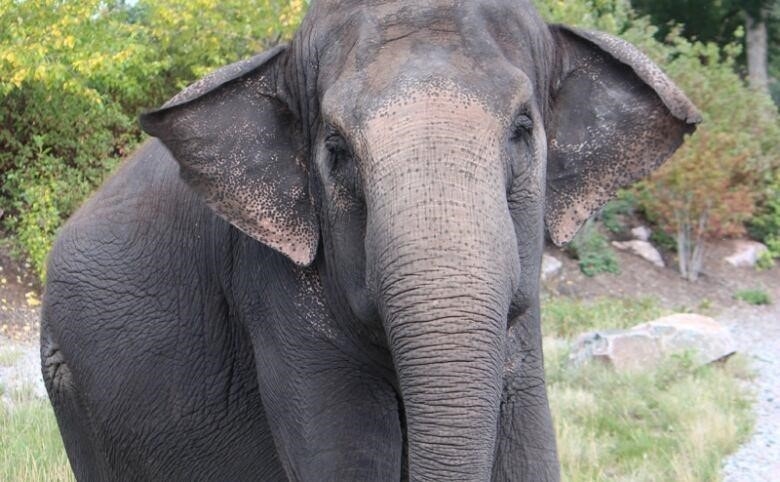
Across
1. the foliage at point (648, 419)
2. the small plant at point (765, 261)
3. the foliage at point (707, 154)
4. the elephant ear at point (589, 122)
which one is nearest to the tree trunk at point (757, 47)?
the foliage at point (707, 154)

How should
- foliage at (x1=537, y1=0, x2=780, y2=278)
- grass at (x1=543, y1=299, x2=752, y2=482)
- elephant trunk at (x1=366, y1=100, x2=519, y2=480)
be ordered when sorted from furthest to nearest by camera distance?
foliage at (x1=537, y1=0, x2=780, y2=278) < grass at (x1=543, y1=299, x2=752, y2=482) < elephant trunk at (x1=366, y1=100, x2=519, y2=480)

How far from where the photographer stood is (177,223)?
4461mm

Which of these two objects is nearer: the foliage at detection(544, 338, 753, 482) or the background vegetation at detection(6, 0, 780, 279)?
the foliage at detection(544, 338, 753, 482)

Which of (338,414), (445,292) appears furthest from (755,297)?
(445,292)

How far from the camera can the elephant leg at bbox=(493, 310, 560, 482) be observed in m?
3.83

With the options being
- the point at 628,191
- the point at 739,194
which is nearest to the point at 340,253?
the point at 739,194

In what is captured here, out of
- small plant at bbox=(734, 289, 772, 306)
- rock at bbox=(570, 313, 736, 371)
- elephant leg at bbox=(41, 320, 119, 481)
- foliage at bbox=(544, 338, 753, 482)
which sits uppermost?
elephant leg at bbox=(41, 320, 119, 481)

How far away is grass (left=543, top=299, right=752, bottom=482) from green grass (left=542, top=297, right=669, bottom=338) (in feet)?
5.40

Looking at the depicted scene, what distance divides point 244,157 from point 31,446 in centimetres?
379

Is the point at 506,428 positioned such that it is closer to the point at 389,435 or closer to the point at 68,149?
the point at 389,435

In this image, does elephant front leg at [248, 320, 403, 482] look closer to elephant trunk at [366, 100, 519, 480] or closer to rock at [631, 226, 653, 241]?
elephant trunk at [366, 100, 519, 480]

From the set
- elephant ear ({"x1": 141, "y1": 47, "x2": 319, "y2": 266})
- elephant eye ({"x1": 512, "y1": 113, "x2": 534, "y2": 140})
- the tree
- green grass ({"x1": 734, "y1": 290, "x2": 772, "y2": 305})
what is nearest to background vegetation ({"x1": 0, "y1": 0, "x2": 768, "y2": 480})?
green grass ({"x1": 734, "y1": 290, "x2": 772, "y2": 305})

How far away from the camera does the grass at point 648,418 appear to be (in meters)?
7.02

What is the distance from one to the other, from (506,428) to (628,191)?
13.5 m
